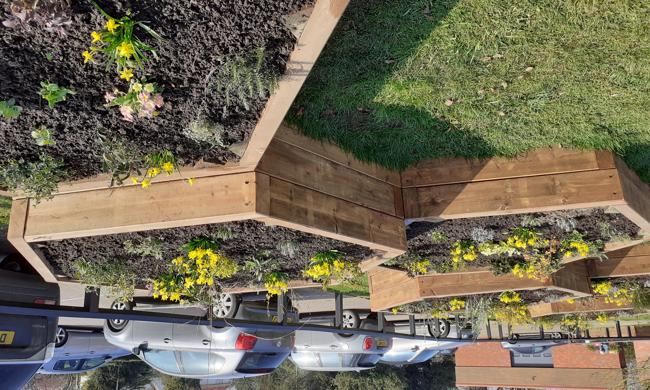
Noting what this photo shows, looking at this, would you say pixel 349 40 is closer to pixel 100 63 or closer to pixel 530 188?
pixel 100 63

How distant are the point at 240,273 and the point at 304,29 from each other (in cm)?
255

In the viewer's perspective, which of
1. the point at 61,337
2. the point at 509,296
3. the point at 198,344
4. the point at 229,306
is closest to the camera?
the point at 509,296

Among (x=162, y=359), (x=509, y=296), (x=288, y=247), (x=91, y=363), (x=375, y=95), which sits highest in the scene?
(x=375, y=95)

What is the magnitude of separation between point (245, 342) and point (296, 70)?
19.4 ft

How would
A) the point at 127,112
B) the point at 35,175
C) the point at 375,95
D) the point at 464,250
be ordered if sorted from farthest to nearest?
the point at 464,250 < the point at 375,95 < the point at 35,175 < the point at 127,112

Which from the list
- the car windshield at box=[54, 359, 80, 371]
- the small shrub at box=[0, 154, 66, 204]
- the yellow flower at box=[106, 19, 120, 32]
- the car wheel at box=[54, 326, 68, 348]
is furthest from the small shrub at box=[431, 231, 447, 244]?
the car windshield at box=[54, 359, 80, 371]

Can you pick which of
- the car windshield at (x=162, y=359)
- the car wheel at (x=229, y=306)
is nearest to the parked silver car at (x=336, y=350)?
the car windshield at (x=162, y=359)

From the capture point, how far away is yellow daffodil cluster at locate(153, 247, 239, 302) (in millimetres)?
3336

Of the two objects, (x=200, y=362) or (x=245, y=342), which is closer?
(x=245, y=342)

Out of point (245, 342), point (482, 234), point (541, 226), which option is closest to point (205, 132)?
point (482, 234)

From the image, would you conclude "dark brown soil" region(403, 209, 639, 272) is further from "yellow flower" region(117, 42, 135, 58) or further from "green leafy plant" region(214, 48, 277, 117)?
"yellow flower" region(117, 42, 135, 58)

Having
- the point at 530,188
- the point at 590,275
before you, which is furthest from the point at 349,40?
the point at 590,275

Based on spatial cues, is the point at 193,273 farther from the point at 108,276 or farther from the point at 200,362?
the point at 200,362

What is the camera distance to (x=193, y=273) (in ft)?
12.0
